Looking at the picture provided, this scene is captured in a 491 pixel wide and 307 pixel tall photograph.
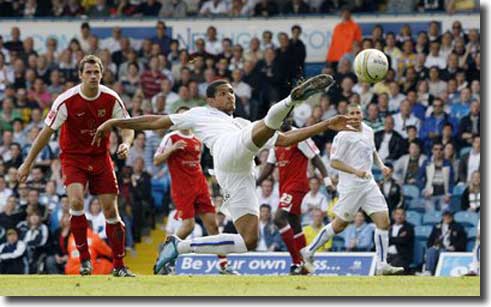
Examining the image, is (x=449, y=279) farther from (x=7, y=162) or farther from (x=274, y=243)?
(x=7, y=162)

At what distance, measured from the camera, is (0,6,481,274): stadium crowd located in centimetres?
2461

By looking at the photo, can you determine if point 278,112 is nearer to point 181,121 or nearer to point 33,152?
point 181,121

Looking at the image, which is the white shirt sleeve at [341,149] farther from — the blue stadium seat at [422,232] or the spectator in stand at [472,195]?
the spectator in stand at [472,195]

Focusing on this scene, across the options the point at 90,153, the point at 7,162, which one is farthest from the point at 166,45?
the point at 90,153

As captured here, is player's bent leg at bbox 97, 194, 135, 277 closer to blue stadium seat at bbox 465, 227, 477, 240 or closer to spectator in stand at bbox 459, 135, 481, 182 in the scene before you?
blue stadium seat at bbox 465, 227, 477, 240

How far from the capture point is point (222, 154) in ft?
53.9

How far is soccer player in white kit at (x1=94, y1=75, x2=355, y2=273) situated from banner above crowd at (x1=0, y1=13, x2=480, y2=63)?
12.7m

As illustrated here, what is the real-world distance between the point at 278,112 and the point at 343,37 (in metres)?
13.8

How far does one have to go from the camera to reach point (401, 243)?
2388 centimetres

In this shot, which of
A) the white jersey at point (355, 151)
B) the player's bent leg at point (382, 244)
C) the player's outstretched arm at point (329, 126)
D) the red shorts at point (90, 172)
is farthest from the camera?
the white jersey at point (355, 151)

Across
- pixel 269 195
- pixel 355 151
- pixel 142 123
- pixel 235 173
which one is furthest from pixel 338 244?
pixel 142 123

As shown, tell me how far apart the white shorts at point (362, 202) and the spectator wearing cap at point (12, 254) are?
7.00 metres

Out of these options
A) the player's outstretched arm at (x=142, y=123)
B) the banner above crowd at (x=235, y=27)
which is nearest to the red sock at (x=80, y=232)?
the player's outstretched arm at (x=142, y=123)

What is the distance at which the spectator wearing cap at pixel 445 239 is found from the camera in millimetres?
23828
